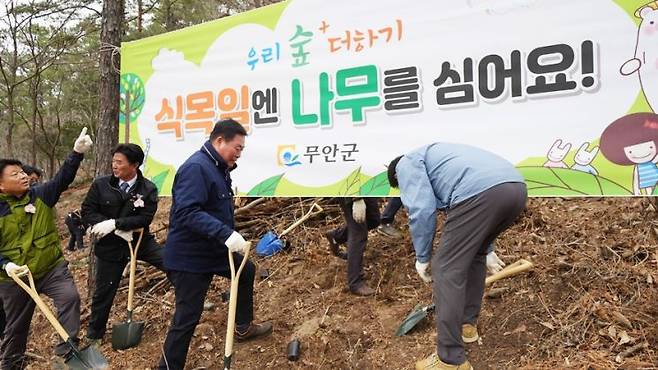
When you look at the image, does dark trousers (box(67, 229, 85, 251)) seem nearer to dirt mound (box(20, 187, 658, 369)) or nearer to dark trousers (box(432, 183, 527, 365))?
dirt mound (box(20, 187, 658, 369))

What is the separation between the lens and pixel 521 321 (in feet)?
10.6

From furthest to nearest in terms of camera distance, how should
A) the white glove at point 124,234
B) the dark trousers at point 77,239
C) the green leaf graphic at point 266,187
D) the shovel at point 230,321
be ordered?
the dark trousers at point 77,239, the green leaf graphic at point 266,187, the white glove at point 124,234, the shovel at point 230,321

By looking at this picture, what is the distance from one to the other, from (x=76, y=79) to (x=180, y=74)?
19166 mm

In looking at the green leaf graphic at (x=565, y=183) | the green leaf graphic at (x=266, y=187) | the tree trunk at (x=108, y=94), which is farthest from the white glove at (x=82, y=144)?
the green leaf graphic at (x=565, y=183)

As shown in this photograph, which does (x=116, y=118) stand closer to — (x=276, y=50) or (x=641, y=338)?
(x=276, y=50)

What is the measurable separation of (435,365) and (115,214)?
113 inches

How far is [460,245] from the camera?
260cm

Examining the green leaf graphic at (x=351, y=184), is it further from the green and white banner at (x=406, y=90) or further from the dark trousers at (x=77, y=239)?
the dark trousers at (x=77, y=239)

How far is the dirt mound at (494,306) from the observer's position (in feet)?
9.68

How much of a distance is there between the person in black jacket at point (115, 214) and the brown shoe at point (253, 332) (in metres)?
1.01

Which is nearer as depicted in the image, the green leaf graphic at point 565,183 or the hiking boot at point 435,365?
the hiking boot at point 435,365

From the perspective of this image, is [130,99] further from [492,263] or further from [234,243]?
[492,263]

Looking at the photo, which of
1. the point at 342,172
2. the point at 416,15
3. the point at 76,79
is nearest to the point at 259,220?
the point at 342,172

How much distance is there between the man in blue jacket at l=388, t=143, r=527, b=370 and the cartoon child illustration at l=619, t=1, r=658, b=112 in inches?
37.3
